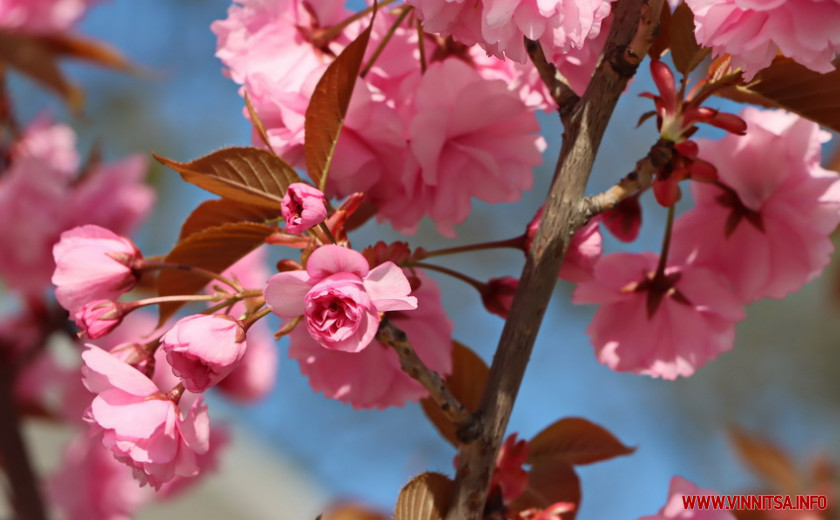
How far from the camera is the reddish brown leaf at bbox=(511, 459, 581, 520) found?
45 centimetres

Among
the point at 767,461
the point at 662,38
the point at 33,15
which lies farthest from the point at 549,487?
the point at 33,15

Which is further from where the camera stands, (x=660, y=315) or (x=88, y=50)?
(x=88, y=50)

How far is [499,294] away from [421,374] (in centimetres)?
9

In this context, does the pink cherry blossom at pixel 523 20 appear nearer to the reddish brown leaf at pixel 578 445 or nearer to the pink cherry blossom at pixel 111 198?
the reddish brown leaf at pixel 578 445

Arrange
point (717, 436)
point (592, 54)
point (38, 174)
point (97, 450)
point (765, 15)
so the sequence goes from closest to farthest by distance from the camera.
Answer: point (765, 15), point (592, 54), point (38, 174), point (97, 450), point (717, 436)

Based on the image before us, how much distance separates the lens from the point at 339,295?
1.03 feet

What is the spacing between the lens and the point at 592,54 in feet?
1.40

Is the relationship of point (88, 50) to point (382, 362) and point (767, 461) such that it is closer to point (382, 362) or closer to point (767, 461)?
point (382, 362)

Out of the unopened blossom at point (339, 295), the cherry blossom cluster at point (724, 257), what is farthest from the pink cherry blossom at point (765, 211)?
the unopened blossom at point (339, 295)

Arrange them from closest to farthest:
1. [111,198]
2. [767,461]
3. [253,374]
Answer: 1. [767,461]
2. [111,198]
3. [253,374]

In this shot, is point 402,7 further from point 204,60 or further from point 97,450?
point 204,60

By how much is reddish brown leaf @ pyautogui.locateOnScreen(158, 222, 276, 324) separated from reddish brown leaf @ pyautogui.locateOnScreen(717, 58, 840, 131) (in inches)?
8.6

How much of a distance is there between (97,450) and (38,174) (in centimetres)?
39

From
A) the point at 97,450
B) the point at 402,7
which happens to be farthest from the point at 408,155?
the point at 97,450
